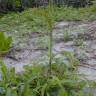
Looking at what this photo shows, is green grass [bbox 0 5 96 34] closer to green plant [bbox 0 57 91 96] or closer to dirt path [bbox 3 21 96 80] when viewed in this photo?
dirt path [bbox 3 21 96 80]

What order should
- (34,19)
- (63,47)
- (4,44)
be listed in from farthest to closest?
(34,19) → (63,47) → (4,44)

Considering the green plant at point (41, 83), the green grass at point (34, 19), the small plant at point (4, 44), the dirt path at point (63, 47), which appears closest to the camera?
the green plant at point (41, 83)

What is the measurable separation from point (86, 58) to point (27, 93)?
125cm

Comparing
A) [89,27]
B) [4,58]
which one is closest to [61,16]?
[89,27]

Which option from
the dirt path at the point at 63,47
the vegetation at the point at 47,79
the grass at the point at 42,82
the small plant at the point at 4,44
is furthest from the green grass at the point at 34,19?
the grass at the point at 42,82

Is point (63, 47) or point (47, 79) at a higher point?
point (47, 79)

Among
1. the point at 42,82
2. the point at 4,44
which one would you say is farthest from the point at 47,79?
the point at 4,44

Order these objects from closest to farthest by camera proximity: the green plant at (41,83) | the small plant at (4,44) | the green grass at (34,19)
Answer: the green plant at (41,83) < the small plant at (4,44) < the green grass at (34,19)

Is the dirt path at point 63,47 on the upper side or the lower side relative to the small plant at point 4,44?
lower

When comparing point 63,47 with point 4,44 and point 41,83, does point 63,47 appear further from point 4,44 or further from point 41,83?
point 41,83

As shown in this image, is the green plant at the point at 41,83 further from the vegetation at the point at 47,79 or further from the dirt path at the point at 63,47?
the dirt path at the point at 63,47

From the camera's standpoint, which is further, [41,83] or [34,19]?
[34,19]

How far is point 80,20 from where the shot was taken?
226 inches

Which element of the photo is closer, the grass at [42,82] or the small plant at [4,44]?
the grass at [42,82]
